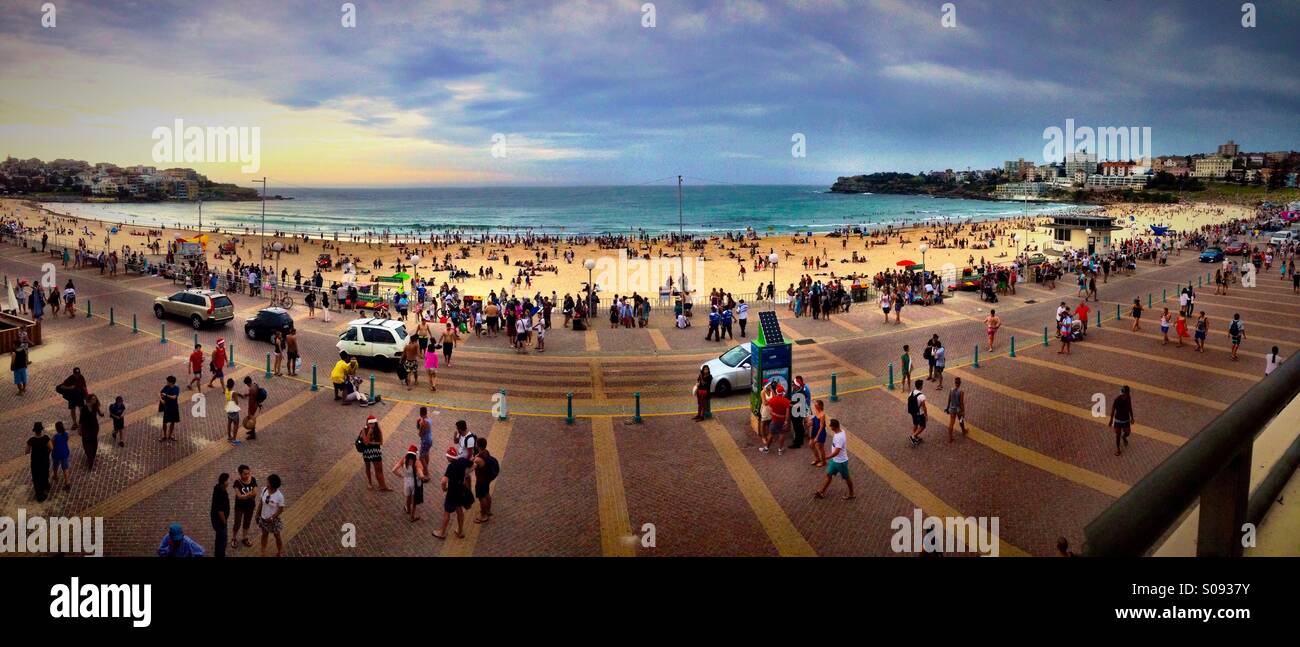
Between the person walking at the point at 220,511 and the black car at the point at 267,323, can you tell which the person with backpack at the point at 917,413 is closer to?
the person walking at the point at 220,511

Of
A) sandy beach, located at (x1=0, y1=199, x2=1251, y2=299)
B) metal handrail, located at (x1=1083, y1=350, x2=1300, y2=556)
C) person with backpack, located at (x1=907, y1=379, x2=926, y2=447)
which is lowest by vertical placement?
person with backpack, located at (x1=907, y1=379, x2=926, y2=447)

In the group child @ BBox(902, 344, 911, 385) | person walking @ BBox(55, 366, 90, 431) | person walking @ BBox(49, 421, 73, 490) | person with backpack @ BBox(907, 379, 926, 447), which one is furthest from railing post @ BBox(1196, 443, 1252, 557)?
person walking @ BBox(55, 366, 90, 431)

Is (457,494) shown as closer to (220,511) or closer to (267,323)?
(220,511)

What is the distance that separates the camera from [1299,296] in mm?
36500

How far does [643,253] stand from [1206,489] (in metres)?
69.3

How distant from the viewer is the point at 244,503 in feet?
37.3

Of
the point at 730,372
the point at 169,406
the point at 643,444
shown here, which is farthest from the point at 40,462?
the point at 730,372

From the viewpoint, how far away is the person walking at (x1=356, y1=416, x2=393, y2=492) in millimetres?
13234

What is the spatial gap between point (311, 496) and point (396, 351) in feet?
32.8

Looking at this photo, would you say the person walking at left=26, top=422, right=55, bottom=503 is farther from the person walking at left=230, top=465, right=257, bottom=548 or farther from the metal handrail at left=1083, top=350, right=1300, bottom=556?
the metal handrail at left=1083, top=350, right=1300, bottom=556

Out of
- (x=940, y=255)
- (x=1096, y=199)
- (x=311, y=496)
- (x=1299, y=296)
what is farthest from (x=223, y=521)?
(x=1096, y=199)

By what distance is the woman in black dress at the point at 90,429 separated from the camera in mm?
14172

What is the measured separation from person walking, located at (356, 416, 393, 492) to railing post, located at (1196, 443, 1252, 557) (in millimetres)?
13133
